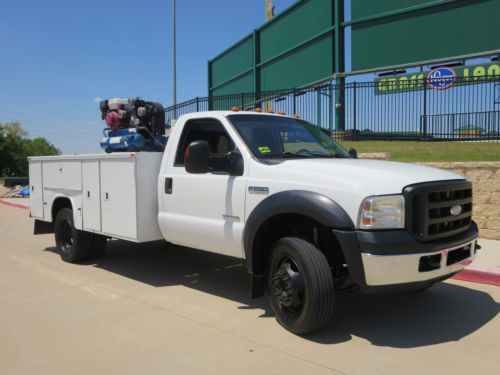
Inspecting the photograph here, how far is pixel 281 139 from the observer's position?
17.2ft

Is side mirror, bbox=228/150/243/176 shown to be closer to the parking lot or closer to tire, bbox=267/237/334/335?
tire, bbox=267/237/334/335

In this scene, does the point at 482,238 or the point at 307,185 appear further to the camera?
the point at 482,238

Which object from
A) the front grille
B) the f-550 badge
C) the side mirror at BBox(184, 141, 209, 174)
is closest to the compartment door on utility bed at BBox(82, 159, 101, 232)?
the side mirror at BBox(184, 141, 209, 174)

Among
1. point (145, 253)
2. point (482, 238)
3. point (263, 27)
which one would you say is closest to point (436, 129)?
point (482, 238)

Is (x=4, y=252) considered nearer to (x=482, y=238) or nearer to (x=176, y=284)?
(x=176, y=284)

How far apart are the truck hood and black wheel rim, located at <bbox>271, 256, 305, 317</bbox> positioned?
0.78m

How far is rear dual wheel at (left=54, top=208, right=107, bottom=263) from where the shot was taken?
7078 millimetres

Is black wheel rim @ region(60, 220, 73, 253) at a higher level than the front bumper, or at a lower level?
lower

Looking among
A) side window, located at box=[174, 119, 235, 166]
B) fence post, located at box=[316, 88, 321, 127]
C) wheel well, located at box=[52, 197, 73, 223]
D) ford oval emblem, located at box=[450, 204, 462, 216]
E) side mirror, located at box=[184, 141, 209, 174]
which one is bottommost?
wheel well, located at box=[52, 197, 73, 223]

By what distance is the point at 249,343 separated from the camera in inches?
159

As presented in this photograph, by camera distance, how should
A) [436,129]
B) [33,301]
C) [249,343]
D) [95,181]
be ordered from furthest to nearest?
[436,129] < [95,181] < [33,301] < [249,343]

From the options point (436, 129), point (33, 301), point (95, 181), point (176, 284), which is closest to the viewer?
point (33, 301)

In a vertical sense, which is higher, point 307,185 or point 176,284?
point 307,185

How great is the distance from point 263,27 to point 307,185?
24.4 meters
